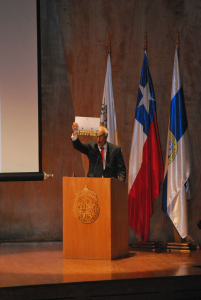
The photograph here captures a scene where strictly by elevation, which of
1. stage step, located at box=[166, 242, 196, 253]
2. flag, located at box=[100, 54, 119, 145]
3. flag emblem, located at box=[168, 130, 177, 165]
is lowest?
stage step, located at box=[166, 242, 196, 253]

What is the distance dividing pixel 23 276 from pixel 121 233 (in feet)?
4.27

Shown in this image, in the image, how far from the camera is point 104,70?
582 centimetres

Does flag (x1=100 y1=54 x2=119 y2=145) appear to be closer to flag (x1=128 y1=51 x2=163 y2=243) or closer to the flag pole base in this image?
flag (x1=128 y1=51 x2=163 y2=243)

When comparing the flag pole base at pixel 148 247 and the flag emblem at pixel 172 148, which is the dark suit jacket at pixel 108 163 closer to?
the flag emblem at pixel 172 148

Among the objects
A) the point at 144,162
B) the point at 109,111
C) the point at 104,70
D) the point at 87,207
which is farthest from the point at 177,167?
the point at 104,70

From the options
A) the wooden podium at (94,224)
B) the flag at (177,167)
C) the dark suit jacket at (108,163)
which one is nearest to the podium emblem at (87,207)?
the wooden podium at (94,224)

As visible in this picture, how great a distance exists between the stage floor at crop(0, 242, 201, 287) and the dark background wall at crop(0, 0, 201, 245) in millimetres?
1195

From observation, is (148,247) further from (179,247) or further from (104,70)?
(104,70)

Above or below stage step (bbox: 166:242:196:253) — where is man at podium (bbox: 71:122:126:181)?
above

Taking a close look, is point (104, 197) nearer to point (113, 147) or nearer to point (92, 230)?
point (92, 230)

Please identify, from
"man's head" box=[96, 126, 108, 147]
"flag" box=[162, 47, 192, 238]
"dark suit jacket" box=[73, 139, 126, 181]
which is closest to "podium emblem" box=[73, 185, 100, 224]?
"dark suit jacket" box=[73, 139, 126, 181]

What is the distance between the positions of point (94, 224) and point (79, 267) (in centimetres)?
53

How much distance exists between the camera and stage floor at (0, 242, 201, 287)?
3120 mm

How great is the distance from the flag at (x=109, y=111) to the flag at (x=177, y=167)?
2.60 ft
